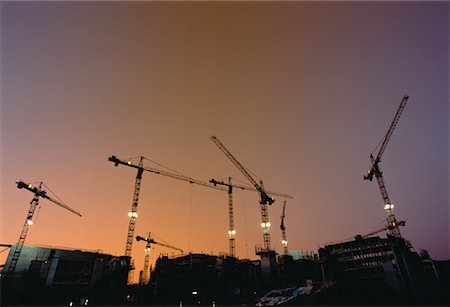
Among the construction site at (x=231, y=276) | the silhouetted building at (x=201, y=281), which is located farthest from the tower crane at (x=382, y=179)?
the silhouetted building at (x=201, y=281)

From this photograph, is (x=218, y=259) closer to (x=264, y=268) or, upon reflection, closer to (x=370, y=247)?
(x=264, y=268)

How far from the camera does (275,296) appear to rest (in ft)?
154

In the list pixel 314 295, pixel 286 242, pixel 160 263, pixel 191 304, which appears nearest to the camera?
pixel 314 295

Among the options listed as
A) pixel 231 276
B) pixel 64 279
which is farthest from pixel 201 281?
pixel 64 279

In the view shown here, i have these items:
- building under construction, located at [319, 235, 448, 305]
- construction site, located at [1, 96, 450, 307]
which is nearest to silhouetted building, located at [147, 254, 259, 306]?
construction site, located at [1, 96, 450, 307]

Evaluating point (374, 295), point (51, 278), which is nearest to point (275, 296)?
point (374, 295)

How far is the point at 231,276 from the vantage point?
64.9m

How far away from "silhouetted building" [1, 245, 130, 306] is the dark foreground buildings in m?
0.15

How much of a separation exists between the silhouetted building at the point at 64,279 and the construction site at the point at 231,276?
149 millimetres

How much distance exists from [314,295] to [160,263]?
→ 42.3 metres

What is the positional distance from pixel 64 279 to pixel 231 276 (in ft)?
118

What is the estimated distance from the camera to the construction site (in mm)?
46188

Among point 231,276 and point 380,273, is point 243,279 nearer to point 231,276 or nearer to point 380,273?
point 231,276

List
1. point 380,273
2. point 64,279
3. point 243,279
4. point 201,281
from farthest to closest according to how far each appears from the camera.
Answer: point 243,279, point 201,281, point 380,273, point 64,279
